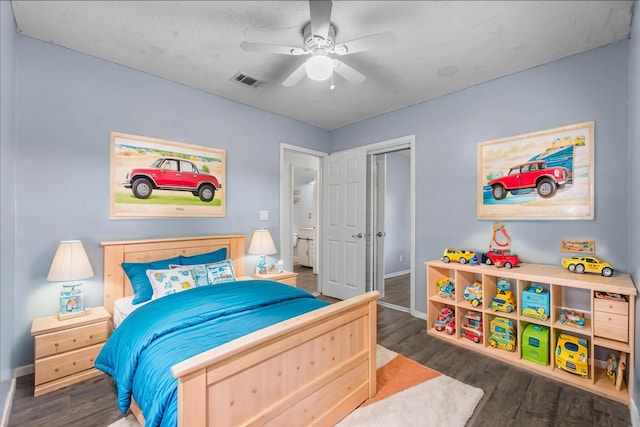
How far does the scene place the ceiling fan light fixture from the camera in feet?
6.70

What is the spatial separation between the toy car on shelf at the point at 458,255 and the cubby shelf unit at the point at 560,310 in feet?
0.21

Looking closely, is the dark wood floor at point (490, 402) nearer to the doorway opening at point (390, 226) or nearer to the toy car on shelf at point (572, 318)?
the toy car on shelf at point (572, 318)

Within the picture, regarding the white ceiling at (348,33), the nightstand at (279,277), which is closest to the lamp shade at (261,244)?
the nightstand at (279,277)

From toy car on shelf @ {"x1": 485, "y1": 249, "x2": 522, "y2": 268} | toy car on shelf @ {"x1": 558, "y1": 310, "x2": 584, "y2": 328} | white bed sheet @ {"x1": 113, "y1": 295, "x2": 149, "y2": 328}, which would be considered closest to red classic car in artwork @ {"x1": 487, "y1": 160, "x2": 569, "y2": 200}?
toy car on shelf @ {"x1": 485, "y1": 249, "x2": 522, "y2": 268}

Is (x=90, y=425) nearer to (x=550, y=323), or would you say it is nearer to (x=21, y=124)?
(x=21, y=124)

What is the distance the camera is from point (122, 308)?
7.83ft

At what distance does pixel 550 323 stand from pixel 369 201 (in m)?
2.54

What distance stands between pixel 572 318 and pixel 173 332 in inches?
119

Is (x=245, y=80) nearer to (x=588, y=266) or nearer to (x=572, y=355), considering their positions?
(x=588, y=266)

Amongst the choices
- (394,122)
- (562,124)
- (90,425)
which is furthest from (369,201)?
(90,425)

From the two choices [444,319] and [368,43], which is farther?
[444,319]

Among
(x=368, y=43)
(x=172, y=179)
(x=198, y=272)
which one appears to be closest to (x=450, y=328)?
(x=198, y=272)

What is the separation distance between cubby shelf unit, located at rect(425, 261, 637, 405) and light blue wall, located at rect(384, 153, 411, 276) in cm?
258

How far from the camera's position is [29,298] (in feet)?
7.41
